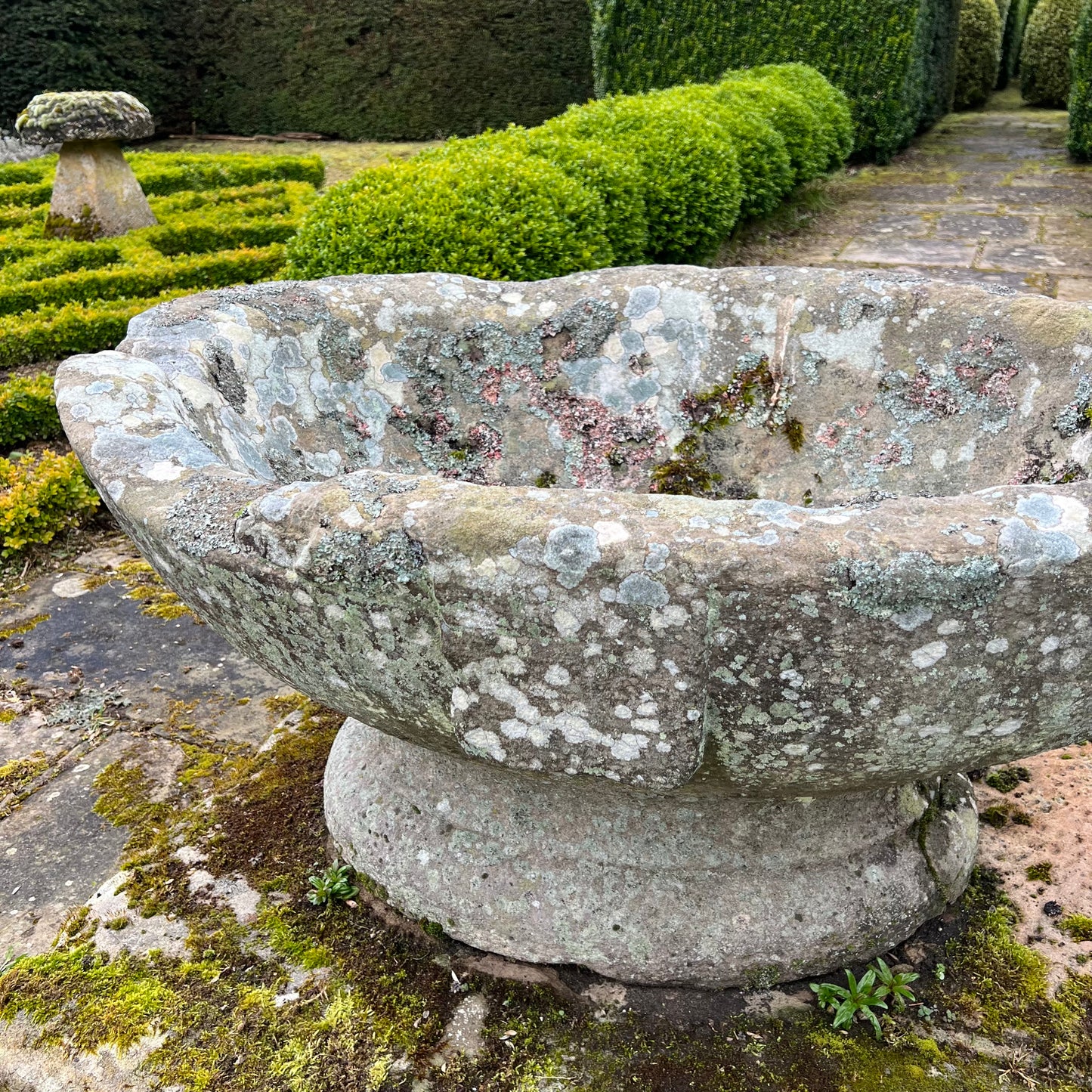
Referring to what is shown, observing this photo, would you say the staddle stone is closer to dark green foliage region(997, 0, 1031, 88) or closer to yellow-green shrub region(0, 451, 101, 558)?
yellow-green shrub region(0, 451, 101, 558)

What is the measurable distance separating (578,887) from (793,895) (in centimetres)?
45

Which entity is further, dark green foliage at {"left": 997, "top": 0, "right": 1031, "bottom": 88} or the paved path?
dark green foliage at {"left": 997, "top": 0, "right": 1031, "bottom": 88}

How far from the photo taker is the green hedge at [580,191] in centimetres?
462

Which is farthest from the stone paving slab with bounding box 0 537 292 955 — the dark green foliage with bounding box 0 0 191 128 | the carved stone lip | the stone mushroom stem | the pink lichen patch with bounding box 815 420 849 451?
the dark green foliage with bounding box 0 0 191 128

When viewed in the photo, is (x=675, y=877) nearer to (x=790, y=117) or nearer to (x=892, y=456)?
(x=892, y=456)

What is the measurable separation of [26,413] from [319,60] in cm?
1406

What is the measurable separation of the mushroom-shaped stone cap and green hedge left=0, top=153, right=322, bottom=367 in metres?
0.78

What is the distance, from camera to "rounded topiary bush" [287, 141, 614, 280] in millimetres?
4555

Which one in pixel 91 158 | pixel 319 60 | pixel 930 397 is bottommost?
pixel 930 397

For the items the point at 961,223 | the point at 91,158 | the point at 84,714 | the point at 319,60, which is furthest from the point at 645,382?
the point at 319,60

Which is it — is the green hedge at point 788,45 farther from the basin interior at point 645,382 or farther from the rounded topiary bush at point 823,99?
the basin interior at point 645,382

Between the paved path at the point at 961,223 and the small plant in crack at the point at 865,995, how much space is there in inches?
219

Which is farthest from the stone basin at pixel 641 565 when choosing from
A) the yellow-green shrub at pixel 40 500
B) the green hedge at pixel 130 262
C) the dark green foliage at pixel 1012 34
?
the dark green foliage at pixel 1012 34

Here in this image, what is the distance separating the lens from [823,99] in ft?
32.8
